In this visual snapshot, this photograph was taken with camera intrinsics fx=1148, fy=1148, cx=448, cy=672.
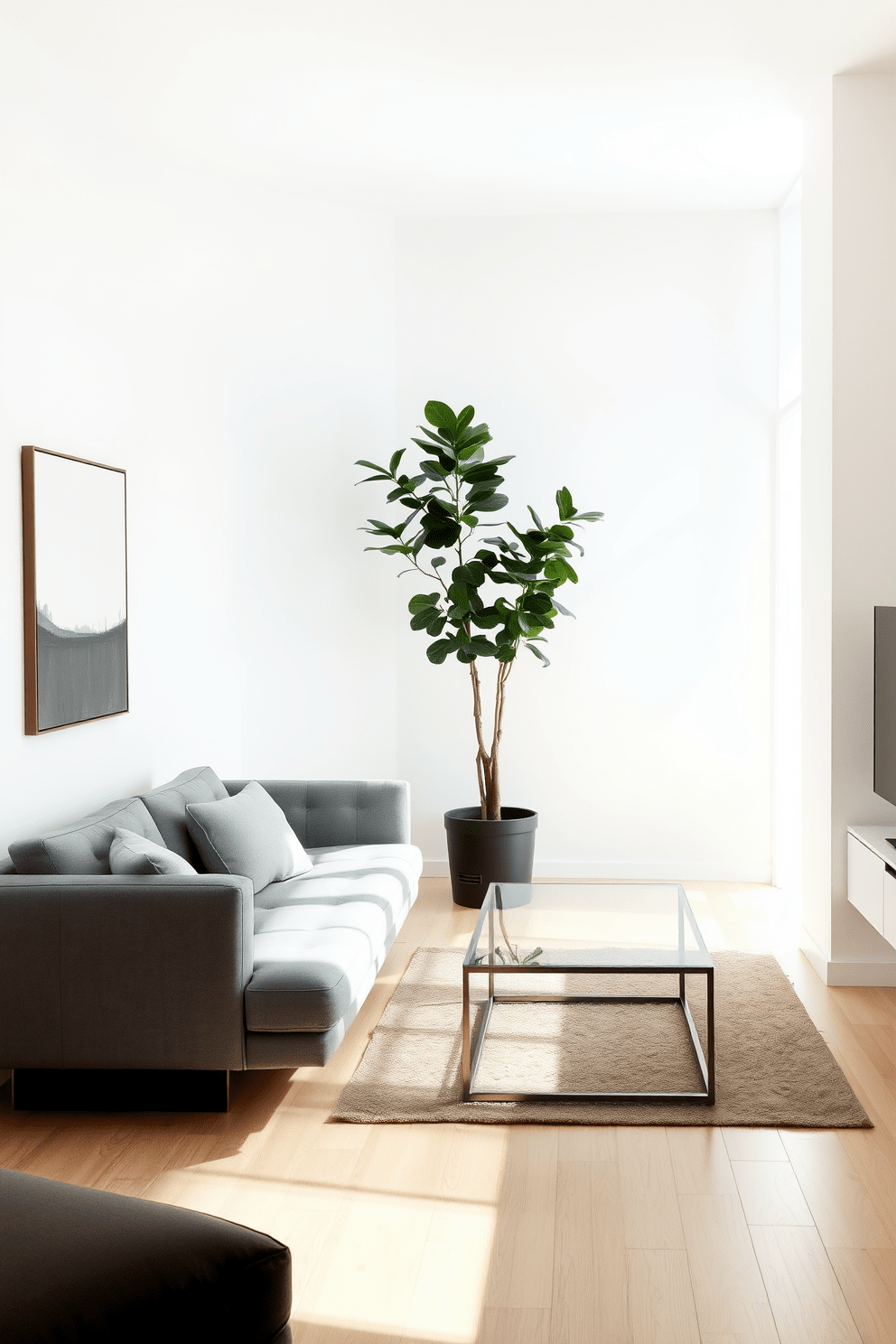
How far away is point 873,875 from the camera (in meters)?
3.71

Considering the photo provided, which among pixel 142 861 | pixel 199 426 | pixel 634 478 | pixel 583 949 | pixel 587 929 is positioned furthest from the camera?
pixel 634 478

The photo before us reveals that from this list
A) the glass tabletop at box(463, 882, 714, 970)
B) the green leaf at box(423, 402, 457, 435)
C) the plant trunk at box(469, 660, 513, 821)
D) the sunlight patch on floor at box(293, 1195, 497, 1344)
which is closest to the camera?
the sunlight patch on floor at box(293, 1195, 497, 1344)

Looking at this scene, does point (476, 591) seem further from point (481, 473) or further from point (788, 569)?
point (788, 569)

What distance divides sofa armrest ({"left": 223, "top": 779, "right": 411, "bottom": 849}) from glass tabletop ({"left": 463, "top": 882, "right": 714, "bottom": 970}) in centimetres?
79

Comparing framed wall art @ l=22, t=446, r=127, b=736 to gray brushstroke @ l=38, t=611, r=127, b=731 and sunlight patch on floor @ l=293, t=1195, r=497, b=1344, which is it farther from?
sunlight patch on floor @ l=293, t=1195, r=497, b=1344

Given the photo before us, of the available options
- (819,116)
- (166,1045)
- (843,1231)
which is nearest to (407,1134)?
(166,1045)

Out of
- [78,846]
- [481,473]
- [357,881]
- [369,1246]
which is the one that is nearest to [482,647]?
[481,473]

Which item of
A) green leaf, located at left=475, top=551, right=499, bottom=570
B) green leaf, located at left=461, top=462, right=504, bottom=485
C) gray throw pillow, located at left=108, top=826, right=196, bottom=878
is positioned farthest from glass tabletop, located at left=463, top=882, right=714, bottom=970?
green leaf, located at left=461, top=462, right=504, bottom=485

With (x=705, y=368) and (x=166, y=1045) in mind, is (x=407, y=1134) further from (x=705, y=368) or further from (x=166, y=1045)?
(x=705, y=368)

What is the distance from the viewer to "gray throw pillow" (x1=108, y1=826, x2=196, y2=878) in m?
3.10

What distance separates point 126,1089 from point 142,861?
0.62m

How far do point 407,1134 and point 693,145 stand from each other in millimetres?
3985

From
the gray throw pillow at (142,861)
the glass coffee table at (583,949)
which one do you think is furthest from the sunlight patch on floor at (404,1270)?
the gray throw pillow at (142,861)

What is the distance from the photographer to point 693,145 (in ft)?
15.6
